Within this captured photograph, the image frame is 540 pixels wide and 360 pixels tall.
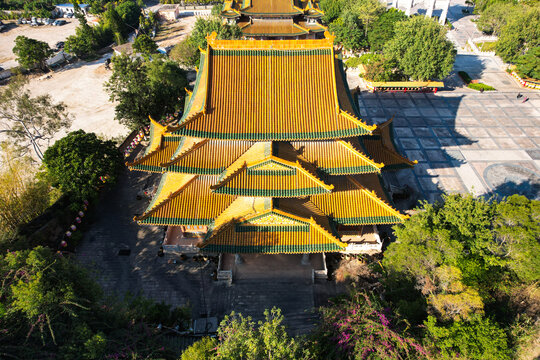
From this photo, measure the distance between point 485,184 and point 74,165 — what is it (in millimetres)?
47035

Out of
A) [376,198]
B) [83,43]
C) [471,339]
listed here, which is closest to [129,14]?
[83,43]

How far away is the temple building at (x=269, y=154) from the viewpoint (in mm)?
21094

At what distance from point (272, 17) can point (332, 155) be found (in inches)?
1435

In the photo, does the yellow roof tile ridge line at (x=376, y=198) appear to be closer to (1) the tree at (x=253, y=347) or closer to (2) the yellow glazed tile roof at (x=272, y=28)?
(1) the tree at (x=253, y=347)

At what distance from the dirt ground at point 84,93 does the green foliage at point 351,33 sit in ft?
162

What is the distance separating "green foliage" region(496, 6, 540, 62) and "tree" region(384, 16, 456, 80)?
16141mm

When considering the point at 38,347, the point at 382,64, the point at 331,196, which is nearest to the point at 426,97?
the point at 382,64

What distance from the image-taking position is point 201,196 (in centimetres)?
2512

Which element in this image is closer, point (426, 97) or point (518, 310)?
point (518, 310)

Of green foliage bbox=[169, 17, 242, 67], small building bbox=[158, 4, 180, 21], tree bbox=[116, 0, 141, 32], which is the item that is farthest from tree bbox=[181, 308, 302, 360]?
small building bbox=[158, 4, 180, 21]

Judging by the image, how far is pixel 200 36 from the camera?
194 feet

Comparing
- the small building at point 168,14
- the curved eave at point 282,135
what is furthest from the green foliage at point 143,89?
the small building at point 168,14

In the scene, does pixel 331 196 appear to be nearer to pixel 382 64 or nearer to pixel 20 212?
pixel 20 212

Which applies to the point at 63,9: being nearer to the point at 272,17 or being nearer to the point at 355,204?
the point at 272,17
